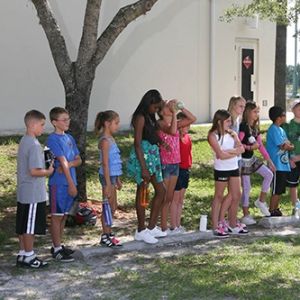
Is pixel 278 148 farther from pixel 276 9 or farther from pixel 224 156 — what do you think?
pixel 276 9

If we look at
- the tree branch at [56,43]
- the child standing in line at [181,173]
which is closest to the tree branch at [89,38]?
the tree branch at [56,43]

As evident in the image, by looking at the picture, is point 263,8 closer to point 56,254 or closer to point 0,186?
point 0,186

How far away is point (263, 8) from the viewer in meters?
12.6

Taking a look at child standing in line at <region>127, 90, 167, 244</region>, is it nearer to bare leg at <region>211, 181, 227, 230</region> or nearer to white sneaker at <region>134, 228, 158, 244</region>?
white sneaker at <region>134, 228, 158, 244</region>

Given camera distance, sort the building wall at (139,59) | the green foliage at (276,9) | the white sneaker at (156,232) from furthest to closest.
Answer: the building wall at (139,59) → the green foliage at (276,9) → the white sneaker at (156,232)

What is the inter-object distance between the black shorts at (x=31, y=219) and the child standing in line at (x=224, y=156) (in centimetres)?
216

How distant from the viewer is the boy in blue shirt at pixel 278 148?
7594mm

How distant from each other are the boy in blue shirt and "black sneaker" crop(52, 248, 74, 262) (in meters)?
3.03

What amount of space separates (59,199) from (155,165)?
3.55ft

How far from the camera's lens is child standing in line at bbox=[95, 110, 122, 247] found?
6184 mm

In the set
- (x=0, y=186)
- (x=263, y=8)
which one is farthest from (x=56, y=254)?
(x=263, y=8)

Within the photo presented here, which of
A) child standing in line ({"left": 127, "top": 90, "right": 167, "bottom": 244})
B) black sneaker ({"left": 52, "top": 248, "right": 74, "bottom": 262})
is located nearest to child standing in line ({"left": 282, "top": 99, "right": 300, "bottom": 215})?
child standing in line ({"left": 127, "top": 90, "right": 167, "bottom": 244})

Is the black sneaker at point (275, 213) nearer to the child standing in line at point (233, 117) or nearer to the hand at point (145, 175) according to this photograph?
the child standing in line at point (233, 117)

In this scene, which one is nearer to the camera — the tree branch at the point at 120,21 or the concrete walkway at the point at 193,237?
the concrete walkway at the point at 193,237
